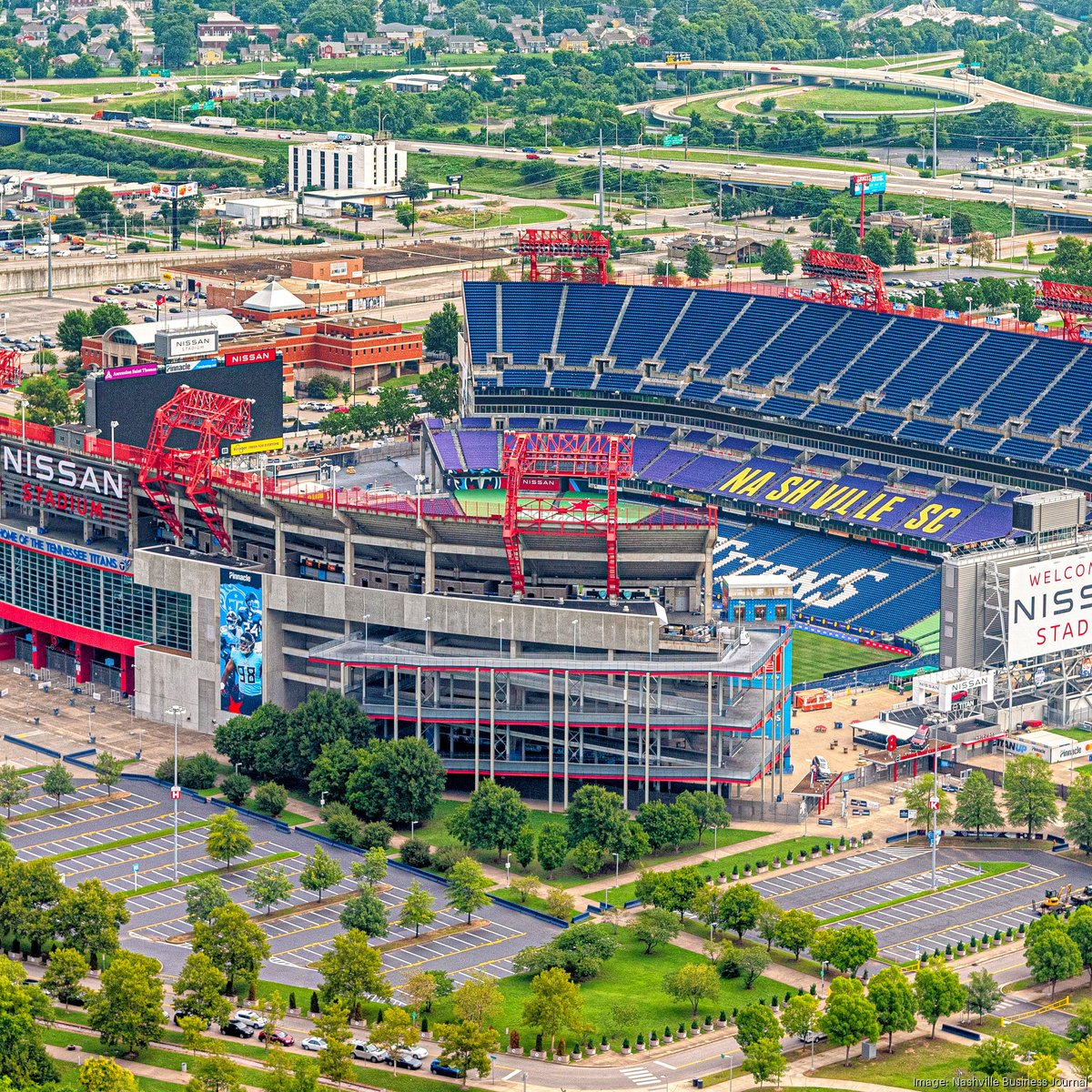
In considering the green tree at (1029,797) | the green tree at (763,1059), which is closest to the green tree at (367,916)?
the green tree at (763,1059)

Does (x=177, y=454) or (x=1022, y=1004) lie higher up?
(x=177, y=454)

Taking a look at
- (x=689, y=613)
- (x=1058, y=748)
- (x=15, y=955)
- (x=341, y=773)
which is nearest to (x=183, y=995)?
(x=15, y=955)

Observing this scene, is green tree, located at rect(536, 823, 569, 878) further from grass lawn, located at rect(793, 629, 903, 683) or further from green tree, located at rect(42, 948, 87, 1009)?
grass lawn, located at rect(793, 629, 903, 683)

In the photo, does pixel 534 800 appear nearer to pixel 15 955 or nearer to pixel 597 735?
pixel 597 735

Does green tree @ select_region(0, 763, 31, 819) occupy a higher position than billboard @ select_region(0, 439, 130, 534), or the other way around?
billboard @ select_region(0, 439, 130, 534)

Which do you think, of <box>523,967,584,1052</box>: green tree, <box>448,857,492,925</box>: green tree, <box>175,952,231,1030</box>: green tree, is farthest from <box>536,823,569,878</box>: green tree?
<box>175,952,231,1030</box>: green tree

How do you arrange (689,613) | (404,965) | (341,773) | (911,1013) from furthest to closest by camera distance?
(689,613) → (341,773) → (404,965) → (911,1013)

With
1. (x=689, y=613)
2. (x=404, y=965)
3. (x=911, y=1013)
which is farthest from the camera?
(x=689, y=613)

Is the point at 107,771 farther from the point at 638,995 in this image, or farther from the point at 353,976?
the point at 638,995
